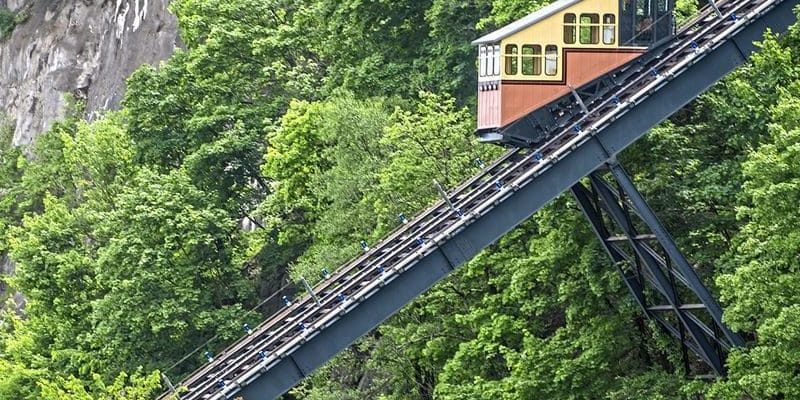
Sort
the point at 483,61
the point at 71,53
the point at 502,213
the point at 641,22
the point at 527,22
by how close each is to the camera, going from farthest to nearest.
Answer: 1. the point at 71,53
2. the point at 483,61
3. the point at 641,22
4. the point at 527,22
5. the point at 502,213

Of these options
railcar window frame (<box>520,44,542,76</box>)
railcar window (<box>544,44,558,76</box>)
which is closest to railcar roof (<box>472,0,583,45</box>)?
railcar window frame (<box>520,44,542,76</box>)

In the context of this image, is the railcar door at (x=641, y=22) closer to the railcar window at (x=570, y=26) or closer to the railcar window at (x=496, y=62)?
the railcar window at (x=570, y=26)

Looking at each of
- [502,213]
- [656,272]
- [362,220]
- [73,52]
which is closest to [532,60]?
[502,213]

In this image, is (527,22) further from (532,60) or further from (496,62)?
(496,62)

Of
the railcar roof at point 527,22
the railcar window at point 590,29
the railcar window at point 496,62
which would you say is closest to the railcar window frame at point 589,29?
the railcar window at point 590,29

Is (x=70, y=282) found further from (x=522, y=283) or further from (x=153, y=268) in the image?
→ (x=522, y=283)
